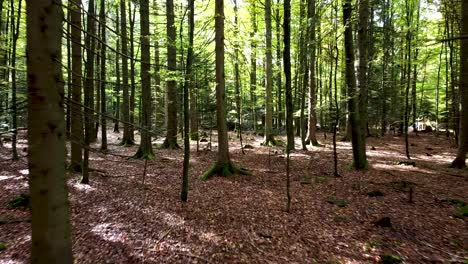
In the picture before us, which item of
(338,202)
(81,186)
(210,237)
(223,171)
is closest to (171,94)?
(223,171)

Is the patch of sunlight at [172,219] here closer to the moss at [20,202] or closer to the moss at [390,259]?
the moss at [20,202]

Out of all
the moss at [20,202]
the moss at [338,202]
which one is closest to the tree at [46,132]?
the moss at [20,202]

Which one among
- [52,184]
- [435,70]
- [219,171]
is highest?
[435,70]

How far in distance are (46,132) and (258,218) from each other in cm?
465

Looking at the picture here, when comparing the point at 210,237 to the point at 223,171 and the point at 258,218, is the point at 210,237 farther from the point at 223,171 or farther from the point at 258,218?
the point at 223,171

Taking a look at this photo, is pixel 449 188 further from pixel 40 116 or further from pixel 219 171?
pixel 40 116

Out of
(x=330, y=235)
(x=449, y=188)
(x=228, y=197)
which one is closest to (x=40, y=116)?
(x=330, y=235)

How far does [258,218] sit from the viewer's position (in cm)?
607

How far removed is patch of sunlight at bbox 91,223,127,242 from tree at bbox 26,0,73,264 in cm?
258

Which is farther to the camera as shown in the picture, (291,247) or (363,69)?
(363,69)

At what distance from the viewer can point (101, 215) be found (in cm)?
583

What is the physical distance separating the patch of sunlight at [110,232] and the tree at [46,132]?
258 centimetres

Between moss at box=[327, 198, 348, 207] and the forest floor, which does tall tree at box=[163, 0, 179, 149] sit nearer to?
the forest floor

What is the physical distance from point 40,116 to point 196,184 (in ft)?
21.2
